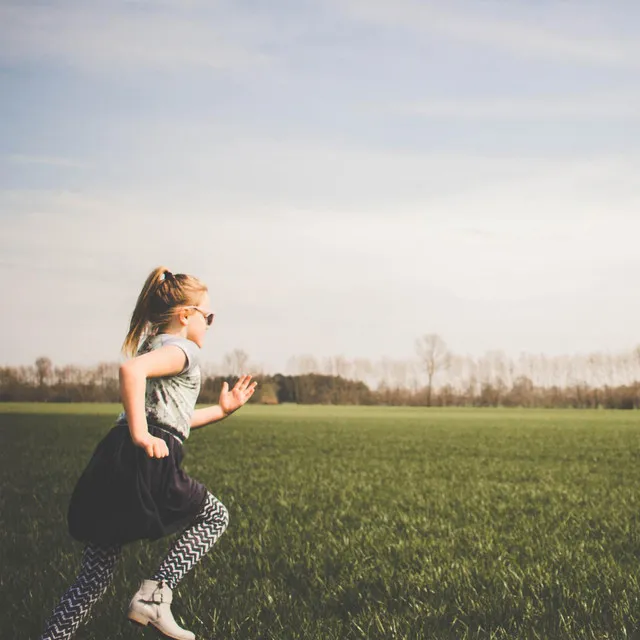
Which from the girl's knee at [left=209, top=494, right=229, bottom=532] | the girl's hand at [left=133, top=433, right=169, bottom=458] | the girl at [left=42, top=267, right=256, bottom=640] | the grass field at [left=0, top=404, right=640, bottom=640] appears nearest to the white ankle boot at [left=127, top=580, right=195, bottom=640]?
the girl at [left=42, top=267, right=256, bottom=640]

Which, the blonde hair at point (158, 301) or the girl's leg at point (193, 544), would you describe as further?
the blonde hair at point (158, 301)

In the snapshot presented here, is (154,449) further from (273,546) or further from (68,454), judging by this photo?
(68,454)

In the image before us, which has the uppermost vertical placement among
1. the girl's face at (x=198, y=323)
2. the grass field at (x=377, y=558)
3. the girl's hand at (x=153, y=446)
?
the girl's face at (x=198, y=323)

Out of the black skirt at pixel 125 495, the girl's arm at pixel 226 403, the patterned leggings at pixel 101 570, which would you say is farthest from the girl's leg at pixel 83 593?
the girl's arm at pixel 226 403

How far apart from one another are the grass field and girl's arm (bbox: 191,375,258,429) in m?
1.27

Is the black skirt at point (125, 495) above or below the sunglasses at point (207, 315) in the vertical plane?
below

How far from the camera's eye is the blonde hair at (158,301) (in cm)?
441

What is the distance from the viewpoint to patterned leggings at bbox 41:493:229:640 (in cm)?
414

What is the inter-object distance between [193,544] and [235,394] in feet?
2.98

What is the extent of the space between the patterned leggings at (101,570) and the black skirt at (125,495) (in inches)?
6.6

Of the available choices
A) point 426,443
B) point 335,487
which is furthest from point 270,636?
point 426,443

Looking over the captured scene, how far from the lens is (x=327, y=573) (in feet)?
20.6

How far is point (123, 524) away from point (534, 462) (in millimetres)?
15716

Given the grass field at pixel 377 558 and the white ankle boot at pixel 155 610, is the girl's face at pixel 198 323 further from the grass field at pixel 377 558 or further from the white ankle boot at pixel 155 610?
the grass field at pixel 377 558
